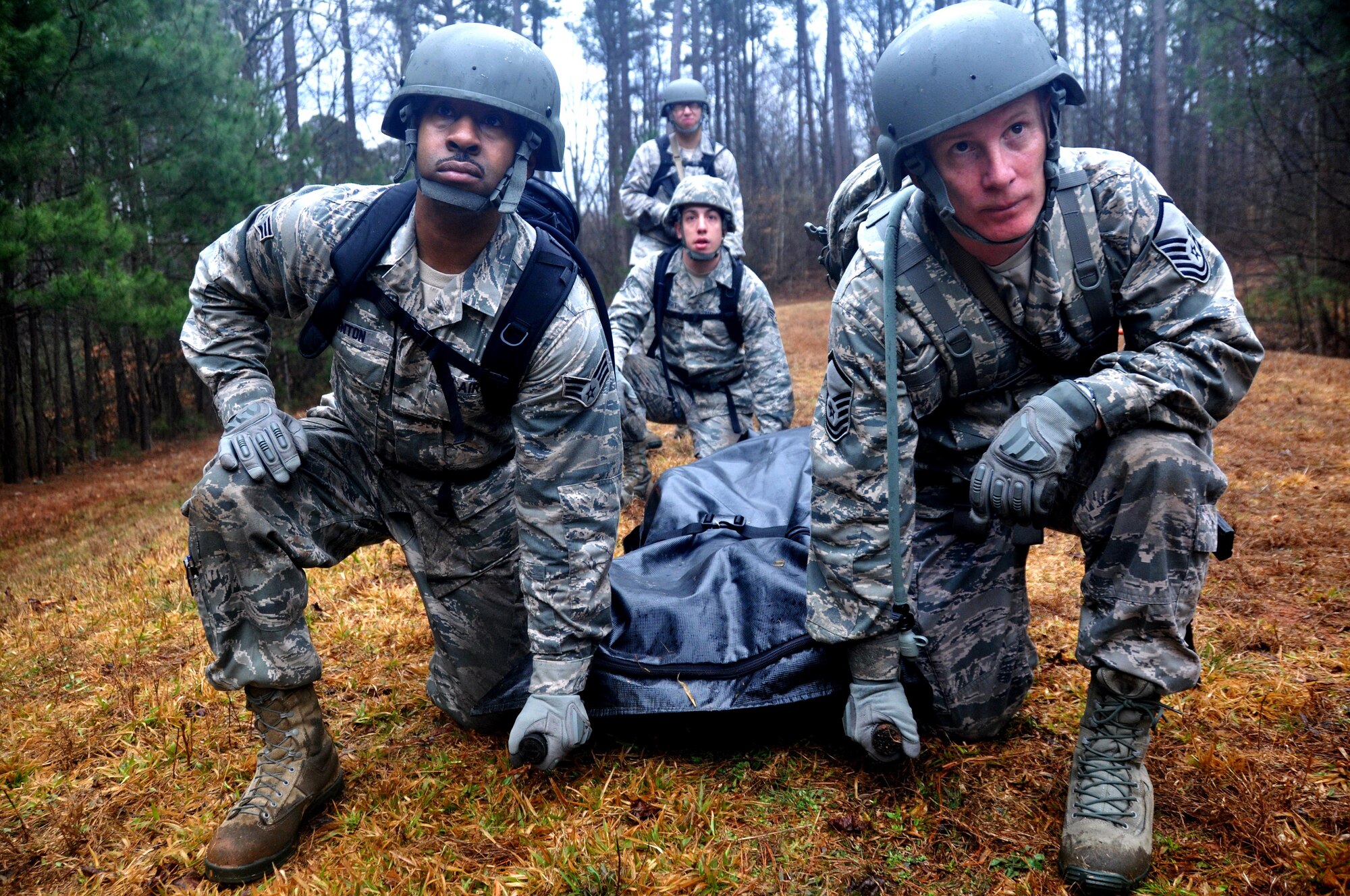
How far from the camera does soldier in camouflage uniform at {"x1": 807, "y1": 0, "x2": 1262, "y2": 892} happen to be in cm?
219

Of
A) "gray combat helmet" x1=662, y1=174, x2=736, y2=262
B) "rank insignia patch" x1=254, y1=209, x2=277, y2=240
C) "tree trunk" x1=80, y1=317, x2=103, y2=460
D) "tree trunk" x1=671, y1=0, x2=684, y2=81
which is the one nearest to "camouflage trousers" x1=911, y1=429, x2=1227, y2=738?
"rank insignia patch" x1=254, y1=209, x2=277, y2=240

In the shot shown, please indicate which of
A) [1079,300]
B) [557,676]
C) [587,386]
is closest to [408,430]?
[587,386]

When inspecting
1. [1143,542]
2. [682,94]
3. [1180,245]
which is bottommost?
[1143,542]

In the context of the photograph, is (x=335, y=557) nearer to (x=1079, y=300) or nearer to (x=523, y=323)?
(x=523, y=323)

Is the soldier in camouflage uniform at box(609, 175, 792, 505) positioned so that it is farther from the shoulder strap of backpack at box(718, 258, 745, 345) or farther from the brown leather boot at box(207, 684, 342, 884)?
the brown leather boot at box(207, 684, 342, 884)

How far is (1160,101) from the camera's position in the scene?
53.2ft

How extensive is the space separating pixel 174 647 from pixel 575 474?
2.31m

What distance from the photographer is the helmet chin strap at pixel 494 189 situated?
2.59 metres

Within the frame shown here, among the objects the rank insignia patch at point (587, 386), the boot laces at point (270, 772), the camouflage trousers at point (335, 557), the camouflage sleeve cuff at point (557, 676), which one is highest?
the rank insignia patch at point (587, 386)

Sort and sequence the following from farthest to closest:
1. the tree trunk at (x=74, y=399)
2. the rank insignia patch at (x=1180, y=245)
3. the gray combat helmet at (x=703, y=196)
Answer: the tree trunk at (x=74, y=399)
the gray combat helmet at (x=703, y=196)
the rank insignia patch at (x=1180, y=245)

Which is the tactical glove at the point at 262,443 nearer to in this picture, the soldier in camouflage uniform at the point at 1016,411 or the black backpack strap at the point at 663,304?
the soldier in camouflage uniform at the point at 1016,411

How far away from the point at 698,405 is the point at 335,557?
3.55 meters

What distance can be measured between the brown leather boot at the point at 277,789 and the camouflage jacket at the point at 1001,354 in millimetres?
1378

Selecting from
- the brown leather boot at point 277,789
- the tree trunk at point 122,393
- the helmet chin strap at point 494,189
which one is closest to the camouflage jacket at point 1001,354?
the helmet chin strap at point 494,189
